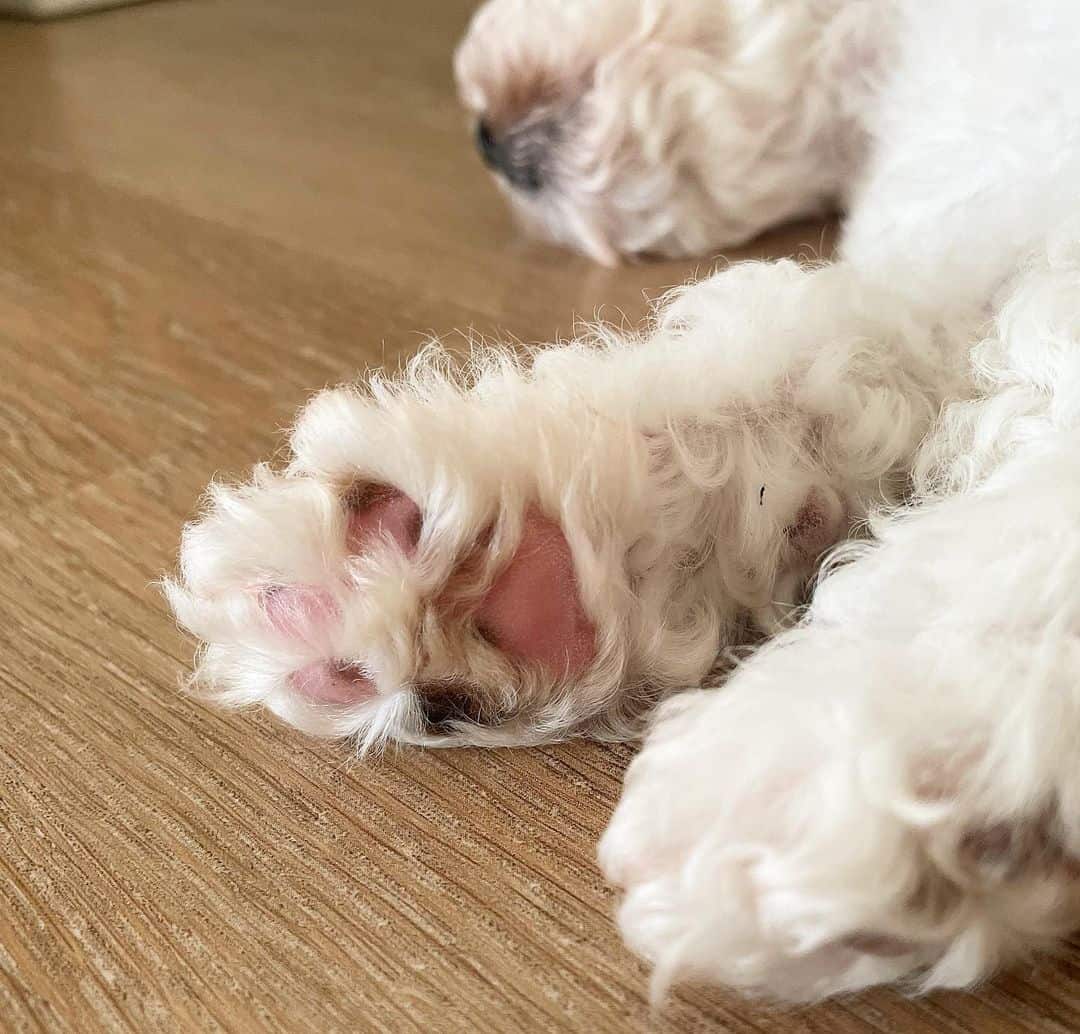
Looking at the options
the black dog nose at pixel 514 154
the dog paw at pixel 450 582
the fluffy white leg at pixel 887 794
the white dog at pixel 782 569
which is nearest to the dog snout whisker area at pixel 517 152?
the black dog nose at pixel 514 154

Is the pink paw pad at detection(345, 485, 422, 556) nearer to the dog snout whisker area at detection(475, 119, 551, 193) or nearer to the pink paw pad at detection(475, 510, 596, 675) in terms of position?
the pink paw pad at detection(475, 510, 596, 675)

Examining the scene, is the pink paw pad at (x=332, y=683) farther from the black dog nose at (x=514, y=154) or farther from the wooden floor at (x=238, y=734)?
the black dog nose at (x=514, y=154)

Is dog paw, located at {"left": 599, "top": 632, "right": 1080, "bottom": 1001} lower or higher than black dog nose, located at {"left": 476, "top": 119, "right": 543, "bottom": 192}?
higher

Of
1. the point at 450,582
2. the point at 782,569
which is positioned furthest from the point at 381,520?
the point at 782,569

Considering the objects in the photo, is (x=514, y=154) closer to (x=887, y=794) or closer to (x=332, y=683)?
(x=332, y=683)

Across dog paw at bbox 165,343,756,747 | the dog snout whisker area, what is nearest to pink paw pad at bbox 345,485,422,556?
dog paw at bbox 165,343,756,747

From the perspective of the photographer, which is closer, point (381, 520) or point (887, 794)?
point (887, 794)

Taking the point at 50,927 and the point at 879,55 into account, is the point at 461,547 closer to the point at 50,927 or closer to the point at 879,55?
the point at 50,927
